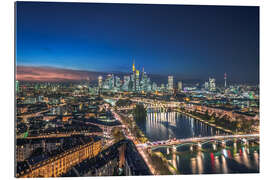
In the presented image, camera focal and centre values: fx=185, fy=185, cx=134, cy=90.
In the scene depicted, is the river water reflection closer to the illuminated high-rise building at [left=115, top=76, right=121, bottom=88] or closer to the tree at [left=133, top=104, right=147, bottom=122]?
the tree at [left=133, top=104, right=147, bottom=122]

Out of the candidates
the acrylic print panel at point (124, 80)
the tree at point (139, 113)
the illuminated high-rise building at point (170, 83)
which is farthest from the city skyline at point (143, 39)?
the tree at point (139, 113)

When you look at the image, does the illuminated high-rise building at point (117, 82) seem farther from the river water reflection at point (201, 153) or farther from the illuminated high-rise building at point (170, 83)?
the river water reflection at point (201, 153)

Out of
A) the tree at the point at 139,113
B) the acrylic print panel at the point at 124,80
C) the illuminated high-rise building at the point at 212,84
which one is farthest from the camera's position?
the tree at the point at 139,113

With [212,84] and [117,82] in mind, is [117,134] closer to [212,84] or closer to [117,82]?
[117,82]

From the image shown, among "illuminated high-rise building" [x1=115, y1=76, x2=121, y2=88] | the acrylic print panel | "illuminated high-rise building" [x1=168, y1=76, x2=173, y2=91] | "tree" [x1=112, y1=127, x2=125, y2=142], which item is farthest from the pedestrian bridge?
"illuminated high-rise building" [x1=115, y1=76, x2=121, y2=88]

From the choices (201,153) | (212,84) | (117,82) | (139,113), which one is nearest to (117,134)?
(117,82)

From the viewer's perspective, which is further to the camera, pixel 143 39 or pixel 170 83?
pixel 170 83
